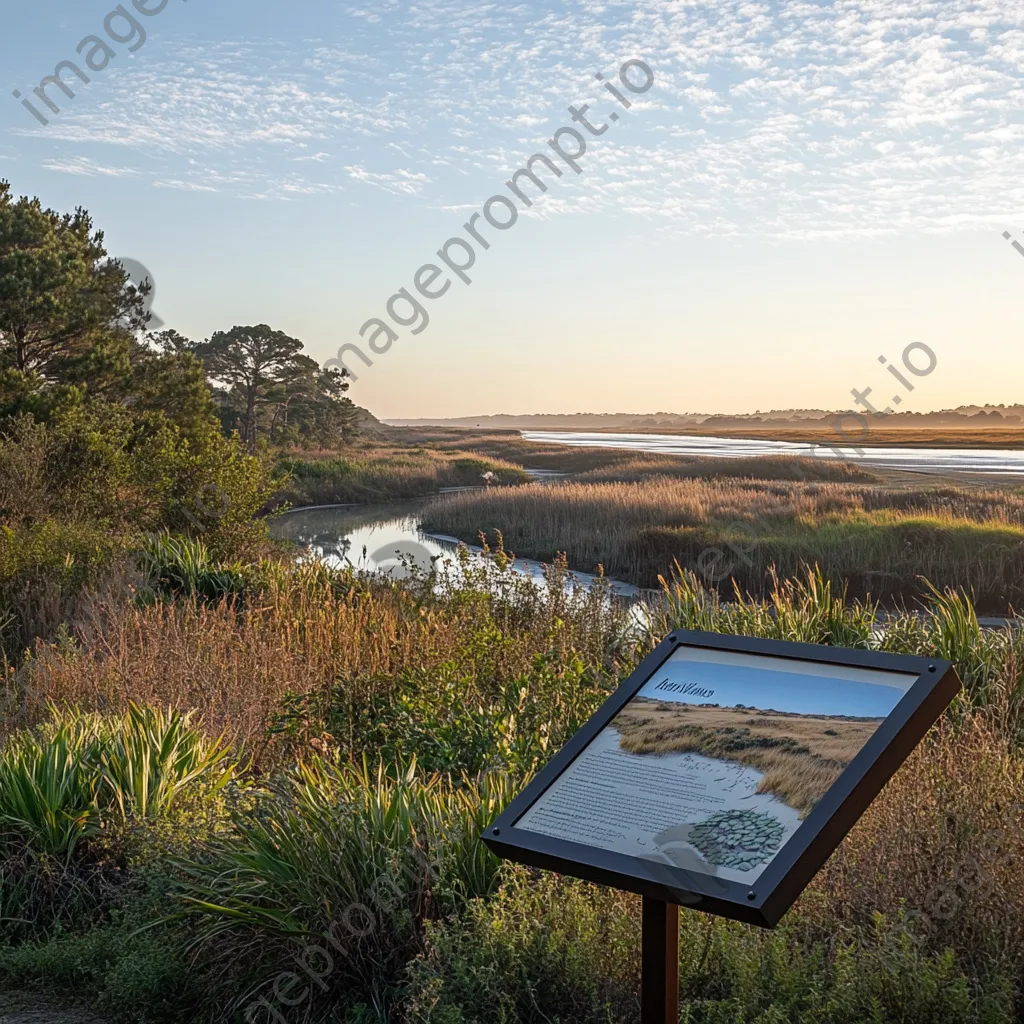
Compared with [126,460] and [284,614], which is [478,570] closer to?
[284,614]

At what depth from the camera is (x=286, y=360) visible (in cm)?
5103

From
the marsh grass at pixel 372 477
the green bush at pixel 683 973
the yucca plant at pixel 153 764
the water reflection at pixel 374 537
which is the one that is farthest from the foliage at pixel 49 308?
the green bush at pixel 683 973

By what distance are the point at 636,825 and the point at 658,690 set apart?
1.86 ft

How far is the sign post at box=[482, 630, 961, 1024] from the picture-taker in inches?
98.5

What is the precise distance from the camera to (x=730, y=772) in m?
2.75

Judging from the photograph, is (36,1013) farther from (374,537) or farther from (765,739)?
(374,537)

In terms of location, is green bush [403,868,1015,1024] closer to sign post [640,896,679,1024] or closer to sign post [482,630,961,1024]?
sign post [640,896,679,1024]

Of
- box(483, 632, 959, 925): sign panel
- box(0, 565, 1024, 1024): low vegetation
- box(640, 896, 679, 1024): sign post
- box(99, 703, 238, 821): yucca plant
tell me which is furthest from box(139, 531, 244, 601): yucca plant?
box(640, 896, 679, 1024): sign post

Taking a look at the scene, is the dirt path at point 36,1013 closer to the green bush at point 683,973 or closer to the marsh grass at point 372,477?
the green bush at point 683,973

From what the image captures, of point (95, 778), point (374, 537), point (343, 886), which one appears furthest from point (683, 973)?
point (374, 537)

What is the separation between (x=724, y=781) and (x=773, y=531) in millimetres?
23147

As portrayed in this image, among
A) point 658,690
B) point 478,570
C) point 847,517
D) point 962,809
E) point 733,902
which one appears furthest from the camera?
point 847,517

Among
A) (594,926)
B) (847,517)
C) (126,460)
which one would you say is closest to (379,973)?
(594,926)

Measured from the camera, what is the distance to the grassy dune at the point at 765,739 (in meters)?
2.67
